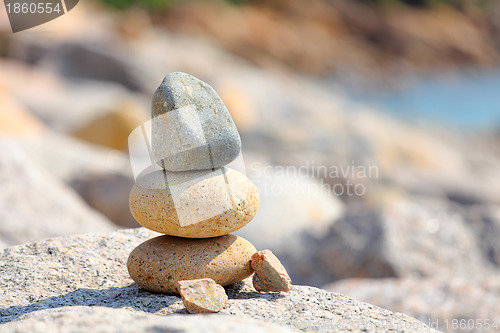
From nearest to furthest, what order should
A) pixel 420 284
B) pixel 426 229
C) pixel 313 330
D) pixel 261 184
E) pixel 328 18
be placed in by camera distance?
1. pixel 313 330
2. pixel 420 284
3. pixel 426 229
4. pixel 261 184
5. pixel 328 18

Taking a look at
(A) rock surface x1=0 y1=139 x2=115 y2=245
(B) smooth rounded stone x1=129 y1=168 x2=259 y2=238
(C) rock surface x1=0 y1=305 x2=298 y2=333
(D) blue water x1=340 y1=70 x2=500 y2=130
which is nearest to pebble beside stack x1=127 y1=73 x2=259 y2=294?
→ (B) smooth rounded stone x1=129 y1=168 x2=259 y2=238

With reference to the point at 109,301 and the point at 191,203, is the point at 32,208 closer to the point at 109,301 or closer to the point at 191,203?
the point at 109,301

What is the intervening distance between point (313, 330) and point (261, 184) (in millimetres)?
4287

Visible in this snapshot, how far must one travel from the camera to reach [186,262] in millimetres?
2762

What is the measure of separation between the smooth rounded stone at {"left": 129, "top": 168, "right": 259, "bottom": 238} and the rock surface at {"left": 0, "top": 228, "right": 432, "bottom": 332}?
1.20 feet

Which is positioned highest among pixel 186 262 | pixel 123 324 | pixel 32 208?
pixel 123 324

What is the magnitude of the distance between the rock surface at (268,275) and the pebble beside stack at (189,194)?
6cm

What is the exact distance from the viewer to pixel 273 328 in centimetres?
203

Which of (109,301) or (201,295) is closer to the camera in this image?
(201,295)

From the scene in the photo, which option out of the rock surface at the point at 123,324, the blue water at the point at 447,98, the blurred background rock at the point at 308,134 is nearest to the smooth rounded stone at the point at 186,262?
the rock surface at the point at 123,324

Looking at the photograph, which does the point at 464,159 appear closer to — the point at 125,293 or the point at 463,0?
the point at 125,293

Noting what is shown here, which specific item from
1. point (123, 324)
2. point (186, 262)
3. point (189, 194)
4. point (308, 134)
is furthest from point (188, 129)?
point (308, 134)

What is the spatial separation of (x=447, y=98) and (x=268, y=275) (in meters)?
31.6

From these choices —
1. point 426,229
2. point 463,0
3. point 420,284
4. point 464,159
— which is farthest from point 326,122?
point 463,0
